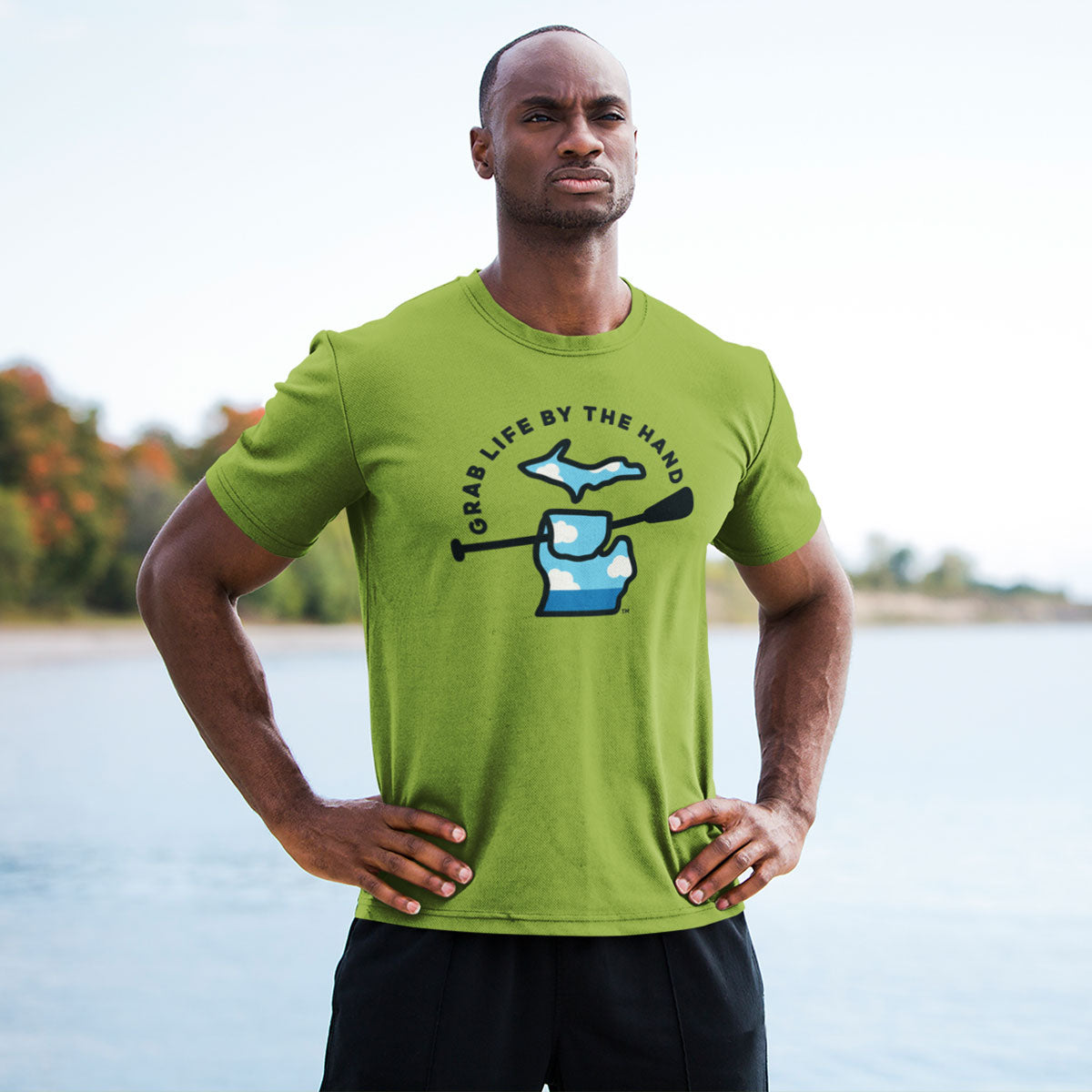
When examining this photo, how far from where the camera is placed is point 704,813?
59.7 inches

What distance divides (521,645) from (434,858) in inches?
9.5

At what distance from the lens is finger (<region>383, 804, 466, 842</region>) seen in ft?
4.73

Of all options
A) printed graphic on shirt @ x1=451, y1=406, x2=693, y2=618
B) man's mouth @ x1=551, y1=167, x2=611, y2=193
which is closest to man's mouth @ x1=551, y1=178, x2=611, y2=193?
man's mouth @ x1=551, y1=167, x2=611, y2=193

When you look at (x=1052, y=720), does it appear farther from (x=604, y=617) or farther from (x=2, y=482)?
(x=2, y=482)

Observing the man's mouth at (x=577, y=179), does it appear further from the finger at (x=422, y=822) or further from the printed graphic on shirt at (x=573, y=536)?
the finger at (x=422, y=822)

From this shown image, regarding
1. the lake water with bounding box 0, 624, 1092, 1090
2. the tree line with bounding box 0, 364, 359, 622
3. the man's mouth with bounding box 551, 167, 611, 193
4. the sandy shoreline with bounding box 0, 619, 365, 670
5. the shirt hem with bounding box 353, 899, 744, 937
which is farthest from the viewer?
the tree line with bounding box 0, 364, 359, 622

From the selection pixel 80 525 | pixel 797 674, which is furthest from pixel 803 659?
pixel 80 525

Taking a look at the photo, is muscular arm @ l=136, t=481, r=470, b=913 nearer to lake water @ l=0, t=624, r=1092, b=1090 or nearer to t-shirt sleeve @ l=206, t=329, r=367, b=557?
t-shirt sleeve @ l=206, t=329, r=367, b=557

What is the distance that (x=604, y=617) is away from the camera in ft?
4.83

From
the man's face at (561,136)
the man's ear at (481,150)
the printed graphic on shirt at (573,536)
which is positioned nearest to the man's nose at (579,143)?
the man's face at (561,136)

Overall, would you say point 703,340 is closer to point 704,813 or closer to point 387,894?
point 704,813

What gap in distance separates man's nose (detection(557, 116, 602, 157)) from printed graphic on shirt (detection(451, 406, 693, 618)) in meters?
→ 0.29

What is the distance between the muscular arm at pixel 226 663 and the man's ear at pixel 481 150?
0.51m

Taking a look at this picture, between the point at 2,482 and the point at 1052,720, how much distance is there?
2288 centimetres
